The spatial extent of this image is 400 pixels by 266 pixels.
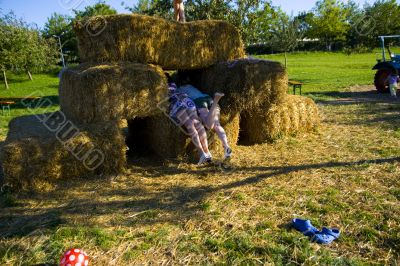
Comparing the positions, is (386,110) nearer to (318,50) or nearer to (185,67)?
(185,67)

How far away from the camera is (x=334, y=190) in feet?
15.3

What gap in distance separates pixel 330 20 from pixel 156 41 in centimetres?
3589

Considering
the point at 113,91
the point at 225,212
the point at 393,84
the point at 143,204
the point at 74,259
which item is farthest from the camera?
the point at 393,84

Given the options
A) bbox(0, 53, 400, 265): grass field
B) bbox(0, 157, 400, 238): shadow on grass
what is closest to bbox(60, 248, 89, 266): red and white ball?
bbox(0, 53, 400, 265): grass field

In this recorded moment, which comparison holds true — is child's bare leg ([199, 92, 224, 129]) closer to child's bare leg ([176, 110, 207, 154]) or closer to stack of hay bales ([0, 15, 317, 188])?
child's bare leg ([176, 110, 207, 154])

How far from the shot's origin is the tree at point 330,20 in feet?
122

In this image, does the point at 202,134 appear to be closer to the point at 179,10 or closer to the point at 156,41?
the point at 156,41

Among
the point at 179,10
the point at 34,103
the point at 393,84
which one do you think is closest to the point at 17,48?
the point at 34,103

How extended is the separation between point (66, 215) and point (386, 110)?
9.11 m

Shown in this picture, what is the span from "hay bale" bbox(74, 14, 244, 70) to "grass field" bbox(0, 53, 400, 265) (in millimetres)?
2022

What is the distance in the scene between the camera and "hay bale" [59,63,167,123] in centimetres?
573

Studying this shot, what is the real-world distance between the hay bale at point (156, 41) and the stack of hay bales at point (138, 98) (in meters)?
0.02

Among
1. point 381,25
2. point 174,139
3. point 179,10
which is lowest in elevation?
point 174,139

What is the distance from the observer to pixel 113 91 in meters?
5.81
